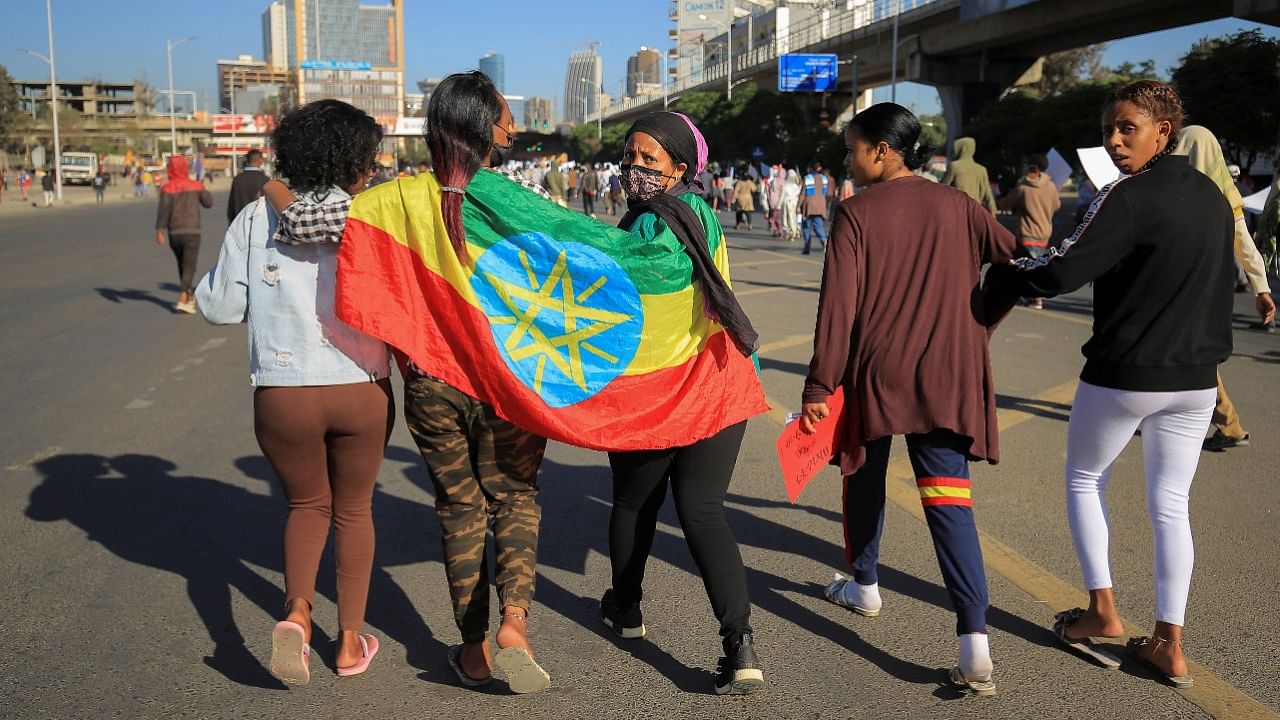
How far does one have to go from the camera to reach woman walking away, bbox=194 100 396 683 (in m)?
3.26

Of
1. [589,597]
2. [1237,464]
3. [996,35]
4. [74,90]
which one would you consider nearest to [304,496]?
[589,597]

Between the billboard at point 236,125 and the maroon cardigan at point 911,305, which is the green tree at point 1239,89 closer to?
the maroon cardigan at point 911,305

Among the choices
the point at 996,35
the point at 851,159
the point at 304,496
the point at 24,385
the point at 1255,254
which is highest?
the point at 996,35

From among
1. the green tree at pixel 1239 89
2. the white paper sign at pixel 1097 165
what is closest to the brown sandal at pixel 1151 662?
the white paper sign at pixel 1097 165

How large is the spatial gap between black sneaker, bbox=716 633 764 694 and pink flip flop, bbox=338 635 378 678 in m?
1.11

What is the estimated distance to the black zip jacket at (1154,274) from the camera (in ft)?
10.7

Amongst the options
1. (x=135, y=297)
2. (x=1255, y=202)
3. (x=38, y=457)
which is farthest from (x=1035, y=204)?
(x=135, y=297)

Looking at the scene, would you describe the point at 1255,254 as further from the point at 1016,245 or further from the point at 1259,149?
the point at 1259,149

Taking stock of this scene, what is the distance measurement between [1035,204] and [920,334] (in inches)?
357

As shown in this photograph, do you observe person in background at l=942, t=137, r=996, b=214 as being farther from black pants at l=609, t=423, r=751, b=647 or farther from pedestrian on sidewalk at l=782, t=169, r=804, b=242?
pedestrian on sidewalk at l=782, t=169, r=804, b=242

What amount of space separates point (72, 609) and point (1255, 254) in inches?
216

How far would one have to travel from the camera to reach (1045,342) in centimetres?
1034

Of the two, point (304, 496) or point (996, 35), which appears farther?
point (996, 35)

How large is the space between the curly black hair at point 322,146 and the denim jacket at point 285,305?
0.19ft
